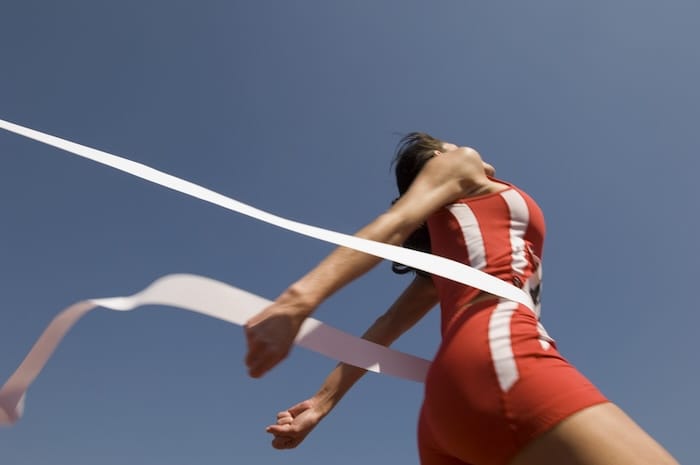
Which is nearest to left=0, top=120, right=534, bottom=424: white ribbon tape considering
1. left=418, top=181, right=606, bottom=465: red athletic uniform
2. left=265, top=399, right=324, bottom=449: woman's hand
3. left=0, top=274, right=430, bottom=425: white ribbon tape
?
left=0, top=274, right=430, bottom=425: white ribbon tape

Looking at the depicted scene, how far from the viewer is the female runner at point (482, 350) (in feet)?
4.67

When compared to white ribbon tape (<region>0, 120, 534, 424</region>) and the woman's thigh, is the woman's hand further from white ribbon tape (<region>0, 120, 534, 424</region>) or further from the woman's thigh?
the woman's thigh

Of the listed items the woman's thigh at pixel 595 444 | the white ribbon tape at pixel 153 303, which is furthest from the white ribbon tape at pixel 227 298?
the woman's thigh at pixel 595 444

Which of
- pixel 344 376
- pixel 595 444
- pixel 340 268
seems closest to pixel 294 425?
pixel 344 376

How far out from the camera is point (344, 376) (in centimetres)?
244

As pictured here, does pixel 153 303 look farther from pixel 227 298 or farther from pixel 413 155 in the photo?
pixel 413 155

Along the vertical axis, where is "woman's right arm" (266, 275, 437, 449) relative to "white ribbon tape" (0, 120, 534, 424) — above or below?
below

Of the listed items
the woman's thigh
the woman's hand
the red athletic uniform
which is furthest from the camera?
the woman's hand

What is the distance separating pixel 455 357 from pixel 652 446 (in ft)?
1.83

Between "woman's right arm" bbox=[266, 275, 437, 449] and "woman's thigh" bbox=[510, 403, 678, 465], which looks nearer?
"woman's thigh" bbox=[510, 403, 678, 465]

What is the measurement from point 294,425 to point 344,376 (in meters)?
0.30

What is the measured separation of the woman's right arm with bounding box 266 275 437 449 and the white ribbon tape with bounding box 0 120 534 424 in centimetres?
52

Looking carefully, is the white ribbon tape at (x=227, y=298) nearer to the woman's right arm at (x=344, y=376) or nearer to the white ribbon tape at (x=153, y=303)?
the white ribbon tape at (x=153, y=303)

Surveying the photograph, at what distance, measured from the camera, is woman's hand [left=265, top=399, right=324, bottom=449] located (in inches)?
91.2
